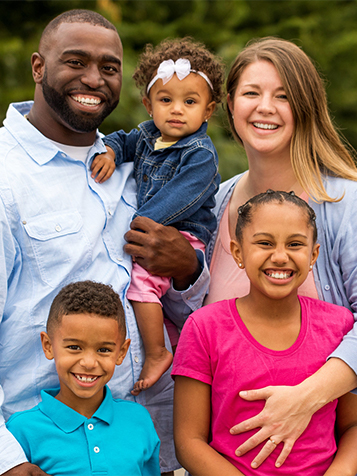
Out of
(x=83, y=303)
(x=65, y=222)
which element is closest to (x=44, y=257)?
(x=65, y=222)

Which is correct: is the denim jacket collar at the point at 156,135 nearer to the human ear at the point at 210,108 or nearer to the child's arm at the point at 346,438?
the human ear at the point at 210,108

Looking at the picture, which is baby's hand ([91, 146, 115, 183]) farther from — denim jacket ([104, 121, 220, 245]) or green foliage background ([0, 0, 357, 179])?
green foliage background ([0, 0, 357, 179])

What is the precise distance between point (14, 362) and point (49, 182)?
76cm

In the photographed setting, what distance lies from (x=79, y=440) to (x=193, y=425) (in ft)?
1.49

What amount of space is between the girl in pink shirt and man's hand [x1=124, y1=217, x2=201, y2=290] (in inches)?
13.8

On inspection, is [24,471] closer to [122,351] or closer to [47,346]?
[47,346]

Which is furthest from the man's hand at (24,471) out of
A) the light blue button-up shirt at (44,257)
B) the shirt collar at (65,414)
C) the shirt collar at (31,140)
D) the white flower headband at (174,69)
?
the white flower headband at (174,69)

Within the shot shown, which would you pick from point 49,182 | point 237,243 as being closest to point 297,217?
point 237,243

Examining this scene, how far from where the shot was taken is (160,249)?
2562 millimetres

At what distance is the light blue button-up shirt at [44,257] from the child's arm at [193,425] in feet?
1.01

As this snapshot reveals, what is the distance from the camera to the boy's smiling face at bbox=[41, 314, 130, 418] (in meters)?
2.06

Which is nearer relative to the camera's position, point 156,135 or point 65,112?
point 65,112

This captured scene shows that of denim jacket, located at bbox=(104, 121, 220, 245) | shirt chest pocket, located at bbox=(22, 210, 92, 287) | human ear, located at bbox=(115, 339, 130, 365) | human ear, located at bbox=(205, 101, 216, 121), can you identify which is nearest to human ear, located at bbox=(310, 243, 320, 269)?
denim jacket, located at bbox=(104, 121, 220, 245)

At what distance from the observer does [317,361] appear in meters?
2.20
